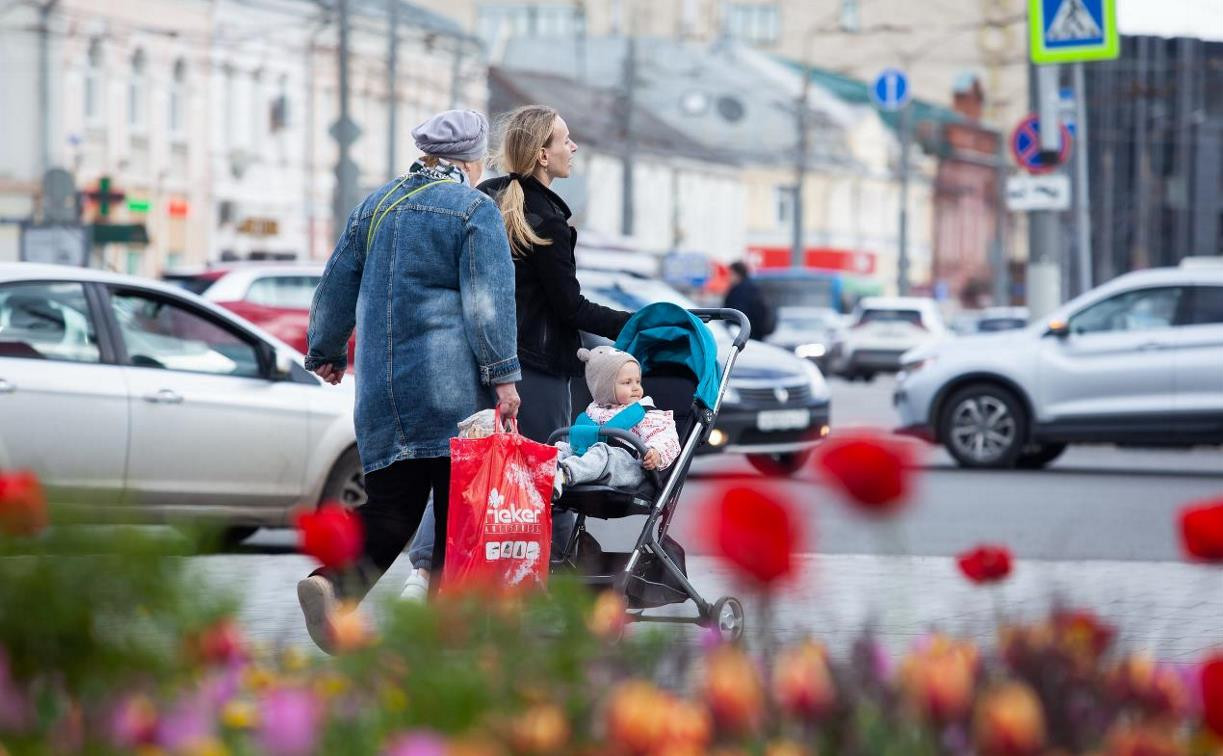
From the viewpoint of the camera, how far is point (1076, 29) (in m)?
23.0

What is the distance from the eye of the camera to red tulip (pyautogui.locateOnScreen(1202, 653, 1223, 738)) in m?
3.01

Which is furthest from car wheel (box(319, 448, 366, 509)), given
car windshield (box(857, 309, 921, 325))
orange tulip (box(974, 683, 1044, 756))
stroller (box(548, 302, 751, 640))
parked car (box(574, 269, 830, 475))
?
car windshield (box(857, 309, 921, 325))

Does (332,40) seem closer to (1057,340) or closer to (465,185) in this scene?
(1057,340)

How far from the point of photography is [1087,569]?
10656mm

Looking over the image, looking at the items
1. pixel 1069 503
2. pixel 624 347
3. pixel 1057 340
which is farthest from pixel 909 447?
pixel 1057 340

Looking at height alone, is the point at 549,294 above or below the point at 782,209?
below

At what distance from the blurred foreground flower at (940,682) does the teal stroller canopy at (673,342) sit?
397 cm

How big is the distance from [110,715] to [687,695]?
0.74 metres

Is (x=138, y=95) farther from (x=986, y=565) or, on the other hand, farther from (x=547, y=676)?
(x=547, y=676)

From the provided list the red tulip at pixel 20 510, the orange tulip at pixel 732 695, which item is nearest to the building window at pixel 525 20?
the red tulip at pixel 20 510

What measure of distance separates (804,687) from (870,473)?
1.86ft

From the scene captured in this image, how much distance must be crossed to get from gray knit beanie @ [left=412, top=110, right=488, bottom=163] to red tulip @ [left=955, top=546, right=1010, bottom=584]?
305 centimetres

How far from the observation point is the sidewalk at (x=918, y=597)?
371 centimetres

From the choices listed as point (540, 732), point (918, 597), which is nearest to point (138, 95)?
point (918, 597)
